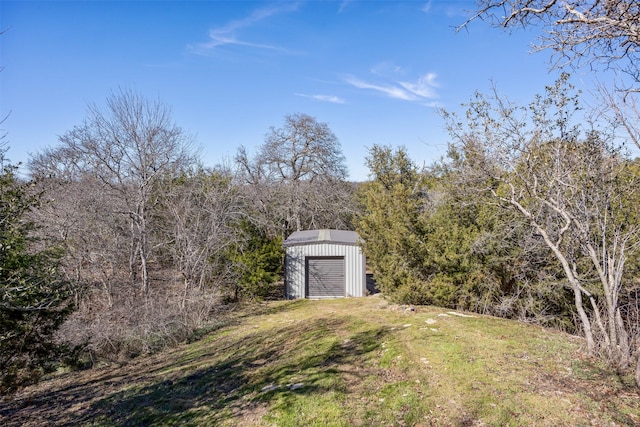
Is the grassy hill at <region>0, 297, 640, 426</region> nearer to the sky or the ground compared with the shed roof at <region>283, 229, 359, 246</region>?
nearer to the ground

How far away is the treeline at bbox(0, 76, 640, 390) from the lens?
5207 millimetres

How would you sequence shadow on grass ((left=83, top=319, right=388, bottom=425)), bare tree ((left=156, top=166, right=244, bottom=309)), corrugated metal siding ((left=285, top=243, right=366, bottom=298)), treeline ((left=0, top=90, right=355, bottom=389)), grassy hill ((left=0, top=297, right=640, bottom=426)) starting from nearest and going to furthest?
grassy hill ((left=0, top=297, right=640, bottom=426))
shadow on grass ((left=83, top=319, right=388, bottom=425))
treeline ((left=0, top=90, right=355, bottom=389))
bare tree ((left=156, top=166, right=244, bottom=309))
corrugated metal siding ((left=285, top=243, right=366, bottom=298))

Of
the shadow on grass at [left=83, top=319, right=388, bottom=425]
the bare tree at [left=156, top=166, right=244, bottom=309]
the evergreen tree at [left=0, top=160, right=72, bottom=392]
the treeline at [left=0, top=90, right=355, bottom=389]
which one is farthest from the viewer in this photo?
the bare tree at [left=156, top=166, right=244, bottom=309]

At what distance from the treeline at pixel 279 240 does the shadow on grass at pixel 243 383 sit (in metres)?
1.52

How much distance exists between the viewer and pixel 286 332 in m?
8.60

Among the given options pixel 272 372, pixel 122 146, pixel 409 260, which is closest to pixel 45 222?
pixel 122 146

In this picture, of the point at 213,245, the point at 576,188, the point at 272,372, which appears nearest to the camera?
the point at 576,188

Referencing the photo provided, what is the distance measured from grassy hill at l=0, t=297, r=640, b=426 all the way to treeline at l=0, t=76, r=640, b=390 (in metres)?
0.80

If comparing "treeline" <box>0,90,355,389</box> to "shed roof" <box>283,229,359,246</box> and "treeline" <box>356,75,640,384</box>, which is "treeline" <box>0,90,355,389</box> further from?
"treeline" <box>356,75,640,384</box>

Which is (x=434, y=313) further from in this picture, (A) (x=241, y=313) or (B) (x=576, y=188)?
(A) (x=241, y=313)

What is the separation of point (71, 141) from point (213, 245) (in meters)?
7.32

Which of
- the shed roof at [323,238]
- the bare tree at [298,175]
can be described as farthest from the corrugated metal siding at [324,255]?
the bare tree at [298,175]

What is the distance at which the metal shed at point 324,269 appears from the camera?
1496 centimetres

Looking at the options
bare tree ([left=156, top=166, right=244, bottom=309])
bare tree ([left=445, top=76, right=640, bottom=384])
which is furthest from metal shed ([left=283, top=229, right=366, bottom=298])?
bare tree ([left=445, top=76, right=640, bottom=384])
